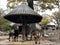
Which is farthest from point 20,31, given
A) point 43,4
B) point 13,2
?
point 13,2

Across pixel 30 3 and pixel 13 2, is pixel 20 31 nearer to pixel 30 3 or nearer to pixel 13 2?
pixel 30 3

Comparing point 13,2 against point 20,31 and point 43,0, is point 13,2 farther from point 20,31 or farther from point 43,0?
point 20,31

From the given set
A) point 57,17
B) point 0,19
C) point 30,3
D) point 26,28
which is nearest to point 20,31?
point 26,28

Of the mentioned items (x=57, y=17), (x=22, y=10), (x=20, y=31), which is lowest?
(x=57, y=17)

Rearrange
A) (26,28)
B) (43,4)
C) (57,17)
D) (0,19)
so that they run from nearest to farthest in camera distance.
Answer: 1. (26,28)
2. (43,4)
3. (0,19)
4. (57,17)

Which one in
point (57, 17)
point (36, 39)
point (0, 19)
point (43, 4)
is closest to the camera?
point (36, 39)

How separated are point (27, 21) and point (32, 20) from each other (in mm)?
1202

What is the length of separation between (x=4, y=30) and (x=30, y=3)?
58.4 feet

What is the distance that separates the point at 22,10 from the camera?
72.6ft

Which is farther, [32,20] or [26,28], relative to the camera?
[32,20]

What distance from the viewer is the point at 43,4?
102 feet

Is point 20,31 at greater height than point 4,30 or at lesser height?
greater

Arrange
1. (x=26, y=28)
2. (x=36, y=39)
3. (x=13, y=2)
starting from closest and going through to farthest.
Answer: (x=36, y=39), (x=26, y=28), (x=13, y=2)

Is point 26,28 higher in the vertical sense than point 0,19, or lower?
higher
